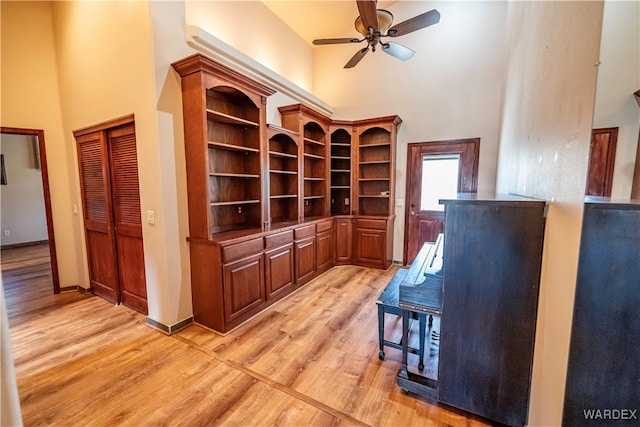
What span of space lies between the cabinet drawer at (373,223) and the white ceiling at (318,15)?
3.46 m

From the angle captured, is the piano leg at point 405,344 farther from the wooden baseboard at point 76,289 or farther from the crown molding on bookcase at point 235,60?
the wooden baseboard at point 76,289

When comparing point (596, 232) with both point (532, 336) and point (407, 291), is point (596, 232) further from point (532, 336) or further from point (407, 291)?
point (407, 291)

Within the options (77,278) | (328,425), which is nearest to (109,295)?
(77,278)

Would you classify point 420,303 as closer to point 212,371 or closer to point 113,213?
point 212,371

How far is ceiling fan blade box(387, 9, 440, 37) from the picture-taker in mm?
2501

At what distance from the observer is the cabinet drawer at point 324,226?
4011mm

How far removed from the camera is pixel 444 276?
162 centimetres

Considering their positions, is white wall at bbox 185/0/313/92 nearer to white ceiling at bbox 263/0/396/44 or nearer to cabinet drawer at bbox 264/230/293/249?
white ceiling at bbox 263/0/396/44

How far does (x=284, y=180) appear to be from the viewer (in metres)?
4.08

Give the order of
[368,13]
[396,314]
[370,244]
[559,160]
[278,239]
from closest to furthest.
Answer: [559,160]
[396,314]
[368,13]
[278,239]
[370,244]

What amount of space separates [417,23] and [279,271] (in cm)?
306

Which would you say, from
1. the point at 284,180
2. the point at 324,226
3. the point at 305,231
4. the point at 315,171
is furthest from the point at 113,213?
the point at 315,171

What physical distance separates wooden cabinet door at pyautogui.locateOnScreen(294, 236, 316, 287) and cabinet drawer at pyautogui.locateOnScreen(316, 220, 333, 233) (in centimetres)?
19

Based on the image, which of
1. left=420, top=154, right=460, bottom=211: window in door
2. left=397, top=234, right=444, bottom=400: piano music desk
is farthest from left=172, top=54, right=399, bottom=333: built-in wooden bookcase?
left=397, top=234, right=444, bottom=400: piano music desk
